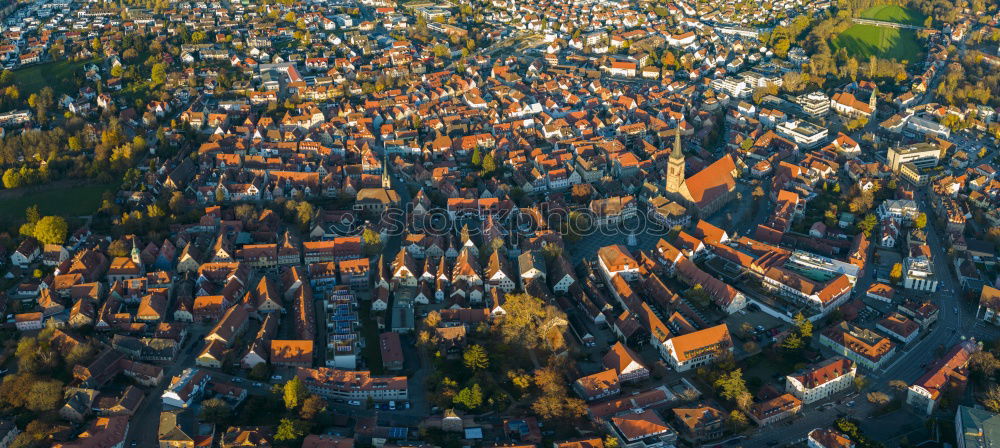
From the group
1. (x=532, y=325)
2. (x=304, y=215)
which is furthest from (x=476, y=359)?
(x=304, y=215)

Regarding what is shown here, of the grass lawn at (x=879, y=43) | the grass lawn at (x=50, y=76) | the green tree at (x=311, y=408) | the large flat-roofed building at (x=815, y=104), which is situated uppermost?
the green tree at (x=311, y=408)

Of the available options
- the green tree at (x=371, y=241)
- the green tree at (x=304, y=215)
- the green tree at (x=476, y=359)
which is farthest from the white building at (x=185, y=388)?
the green tree at (x=304, y=215)

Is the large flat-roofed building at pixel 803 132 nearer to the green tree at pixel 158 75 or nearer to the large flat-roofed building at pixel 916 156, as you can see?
the large flat-roofed building at pixel 916 156

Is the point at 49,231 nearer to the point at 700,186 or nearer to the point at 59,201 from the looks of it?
the point at 59,201

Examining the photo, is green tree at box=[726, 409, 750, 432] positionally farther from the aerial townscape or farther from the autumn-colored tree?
the autumn-colored tree

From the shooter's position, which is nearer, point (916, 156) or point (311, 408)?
point (311, 408)
